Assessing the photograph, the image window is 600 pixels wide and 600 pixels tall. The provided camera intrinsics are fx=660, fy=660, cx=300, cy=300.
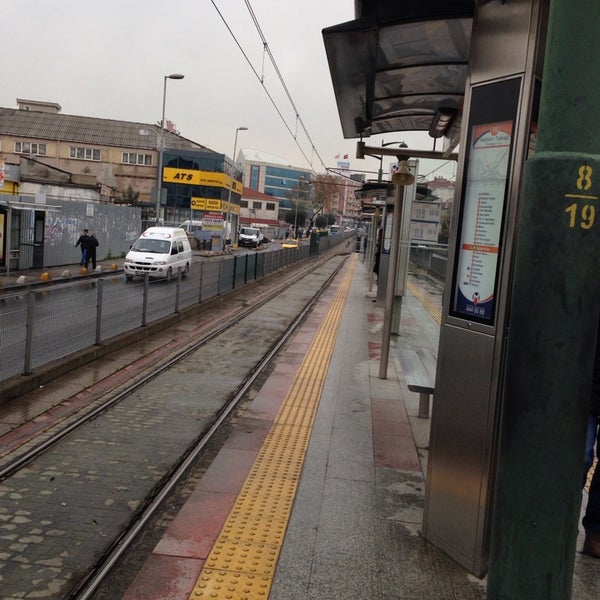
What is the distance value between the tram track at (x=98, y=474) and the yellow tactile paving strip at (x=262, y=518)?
1.81 ft

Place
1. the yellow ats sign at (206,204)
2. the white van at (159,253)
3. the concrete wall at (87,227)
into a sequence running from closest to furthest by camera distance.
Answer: the white van at (159,253), the concrete wall at (87,227), the yellow ats sign at (206,204)

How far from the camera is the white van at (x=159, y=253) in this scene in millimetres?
21172

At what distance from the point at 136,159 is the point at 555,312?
222 ft

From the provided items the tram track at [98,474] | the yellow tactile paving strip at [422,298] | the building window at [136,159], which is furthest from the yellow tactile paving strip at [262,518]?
the building window at [136,159]

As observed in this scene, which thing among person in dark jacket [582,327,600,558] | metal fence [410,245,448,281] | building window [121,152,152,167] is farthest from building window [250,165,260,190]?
person in dark jacket [582,327,600,558]

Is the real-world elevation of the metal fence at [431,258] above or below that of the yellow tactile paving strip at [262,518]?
above

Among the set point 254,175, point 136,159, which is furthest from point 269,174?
point 136,159

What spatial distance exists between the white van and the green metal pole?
61.9 ft

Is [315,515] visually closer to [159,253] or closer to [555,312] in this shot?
[555,312]

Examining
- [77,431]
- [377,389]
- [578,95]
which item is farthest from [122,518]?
[377,389]

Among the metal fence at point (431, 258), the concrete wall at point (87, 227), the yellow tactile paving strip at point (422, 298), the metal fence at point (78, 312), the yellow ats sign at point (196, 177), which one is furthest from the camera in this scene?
the yellow ats sign at point (196, 177)

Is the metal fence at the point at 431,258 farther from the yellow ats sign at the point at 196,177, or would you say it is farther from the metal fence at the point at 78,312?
the yellow ats sign at the point at 196,177

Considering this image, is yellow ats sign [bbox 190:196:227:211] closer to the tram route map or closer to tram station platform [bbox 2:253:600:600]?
tram station platform [bbox 2:253:600:600]

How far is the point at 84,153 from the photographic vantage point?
6538 centimetres
